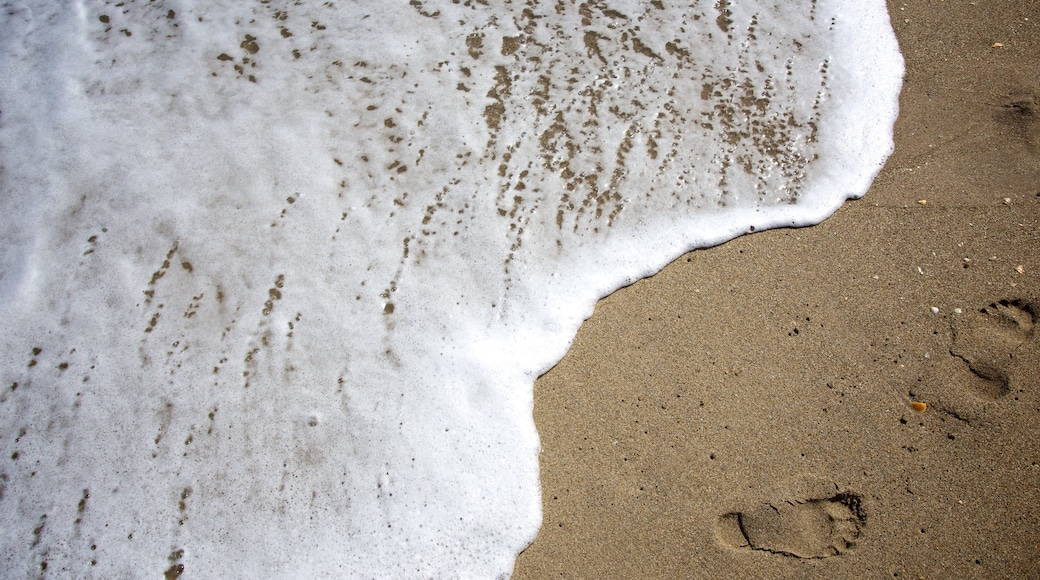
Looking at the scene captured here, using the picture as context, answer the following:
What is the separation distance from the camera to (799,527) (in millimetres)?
1899

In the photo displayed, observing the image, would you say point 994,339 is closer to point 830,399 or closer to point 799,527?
point 830,399

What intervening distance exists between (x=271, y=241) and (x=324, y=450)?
3.23 feet

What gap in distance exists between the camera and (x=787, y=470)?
1.98 meters

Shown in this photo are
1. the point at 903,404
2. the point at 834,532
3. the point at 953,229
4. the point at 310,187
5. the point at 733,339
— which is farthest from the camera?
the point at 310,187

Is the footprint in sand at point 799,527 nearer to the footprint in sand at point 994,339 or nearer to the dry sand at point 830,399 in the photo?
the dry sand at point 830,399

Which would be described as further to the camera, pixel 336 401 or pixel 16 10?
pixel 16 10

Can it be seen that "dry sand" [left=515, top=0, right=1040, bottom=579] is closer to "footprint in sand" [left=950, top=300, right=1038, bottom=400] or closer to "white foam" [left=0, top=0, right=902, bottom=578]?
"footprint in sand" [left=950, top=300, right=1038, bottom=400]

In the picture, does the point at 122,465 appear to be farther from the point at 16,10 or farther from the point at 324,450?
the point at 16,10

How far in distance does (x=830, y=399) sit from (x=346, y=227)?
209cm

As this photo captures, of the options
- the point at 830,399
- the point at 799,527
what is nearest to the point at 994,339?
the point at 830,399

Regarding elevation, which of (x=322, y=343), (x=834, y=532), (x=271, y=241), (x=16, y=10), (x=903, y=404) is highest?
(x=16, y=10)

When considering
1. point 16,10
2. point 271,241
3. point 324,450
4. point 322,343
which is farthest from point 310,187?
point 16,10

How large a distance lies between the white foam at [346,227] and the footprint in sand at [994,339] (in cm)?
71

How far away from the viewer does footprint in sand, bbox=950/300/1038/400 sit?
6.81 feet
